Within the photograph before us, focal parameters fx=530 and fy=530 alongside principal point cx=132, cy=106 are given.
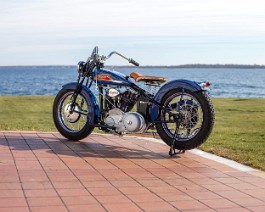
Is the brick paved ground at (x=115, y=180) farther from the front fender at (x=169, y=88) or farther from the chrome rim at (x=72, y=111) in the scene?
the front fender at (x=169, y=88)

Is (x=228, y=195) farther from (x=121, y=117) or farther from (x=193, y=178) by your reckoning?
(x=121, y=117)

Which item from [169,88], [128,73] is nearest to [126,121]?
[169,88]

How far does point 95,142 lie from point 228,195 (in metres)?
3.37

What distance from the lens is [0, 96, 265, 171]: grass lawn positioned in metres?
7.46

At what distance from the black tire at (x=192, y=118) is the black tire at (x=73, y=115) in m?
1.17

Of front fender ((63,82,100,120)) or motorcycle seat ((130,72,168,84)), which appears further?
front fender ((63,82,100,120))

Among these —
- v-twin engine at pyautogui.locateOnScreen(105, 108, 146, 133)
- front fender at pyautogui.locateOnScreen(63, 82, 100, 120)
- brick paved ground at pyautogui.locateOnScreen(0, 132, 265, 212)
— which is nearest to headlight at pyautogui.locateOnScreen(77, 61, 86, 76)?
front fender at pyautogui.locateOnScreen(63, 82, 100, 120)

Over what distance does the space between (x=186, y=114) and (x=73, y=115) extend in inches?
76.4

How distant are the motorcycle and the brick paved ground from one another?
0.30m

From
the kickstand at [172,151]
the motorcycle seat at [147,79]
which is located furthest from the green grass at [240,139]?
the motorcycle seat at [147,79]

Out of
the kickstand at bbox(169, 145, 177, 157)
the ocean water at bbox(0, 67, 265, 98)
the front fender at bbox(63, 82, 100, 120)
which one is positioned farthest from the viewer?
the ocean water at bbox(0, 67, 265, 98)

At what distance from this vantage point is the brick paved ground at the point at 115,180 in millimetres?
4645

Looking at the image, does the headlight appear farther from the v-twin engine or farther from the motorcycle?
the v-twin engine

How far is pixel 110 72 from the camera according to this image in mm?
7730
